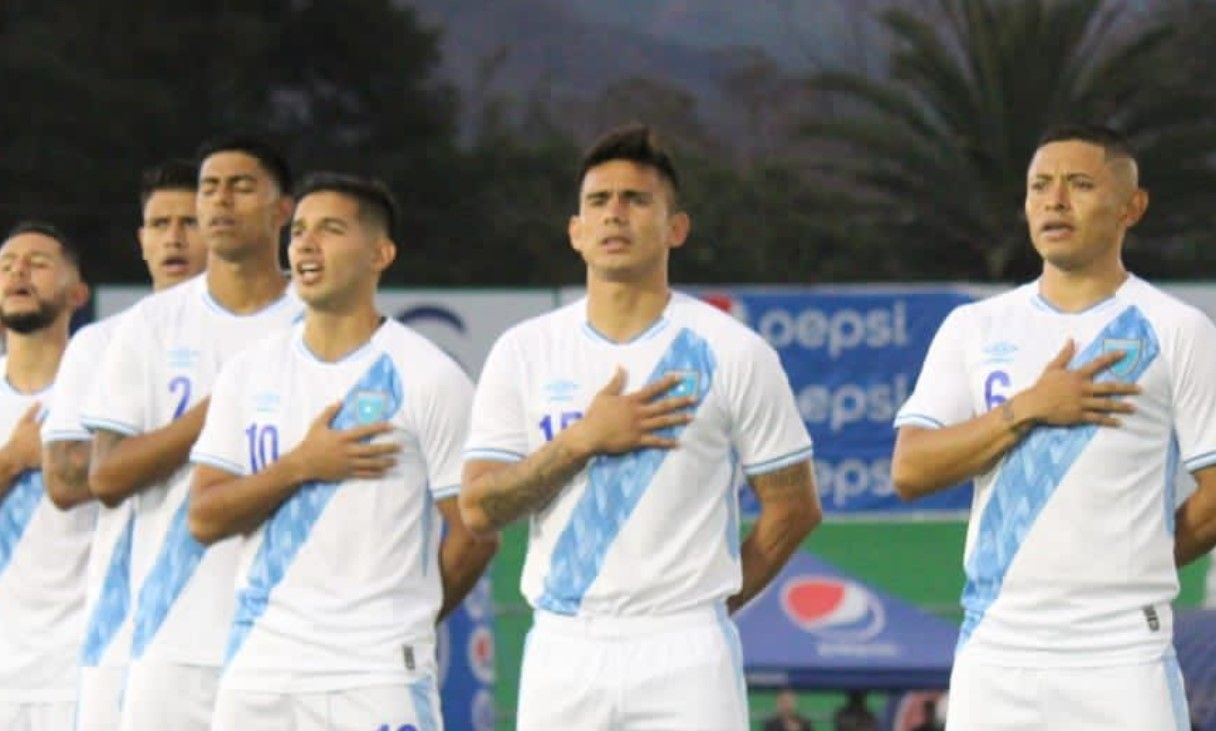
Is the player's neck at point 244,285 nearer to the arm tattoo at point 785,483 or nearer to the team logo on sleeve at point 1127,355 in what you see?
the arm tattoo at point 785,483

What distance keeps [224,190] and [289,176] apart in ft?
1.03

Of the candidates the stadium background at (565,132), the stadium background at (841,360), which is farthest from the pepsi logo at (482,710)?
the stadium background at (565,132)

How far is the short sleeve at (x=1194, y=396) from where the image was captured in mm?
8297

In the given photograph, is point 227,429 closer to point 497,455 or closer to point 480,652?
point 497,455

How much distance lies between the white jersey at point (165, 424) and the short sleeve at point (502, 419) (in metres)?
1.49

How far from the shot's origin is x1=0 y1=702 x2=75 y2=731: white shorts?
11.3 meters

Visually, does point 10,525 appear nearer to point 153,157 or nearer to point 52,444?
point 52,444

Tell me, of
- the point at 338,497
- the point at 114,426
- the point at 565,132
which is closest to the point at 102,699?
the point at 114,426

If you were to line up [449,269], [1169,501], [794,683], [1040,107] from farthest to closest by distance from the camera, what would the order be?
1. [449,269]
2. [1040,107]
3. [794,683]
4. [1169,501]

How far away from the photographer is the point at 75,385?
404 inches

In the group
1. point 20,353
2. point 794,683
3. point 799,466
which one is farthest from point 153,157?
point 799,466

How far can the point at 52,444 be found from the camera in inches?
407

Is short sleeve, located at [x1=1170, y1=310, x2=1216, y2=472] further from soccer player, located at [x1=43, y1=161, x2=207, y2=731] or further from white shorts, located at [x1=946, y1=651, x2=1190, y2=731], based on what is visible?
soccer player, located at [x1=43, y1=161, x2=207, y2=731]

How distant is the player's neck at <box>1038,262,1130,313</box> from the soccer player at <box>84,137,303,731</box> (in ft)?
8.74
